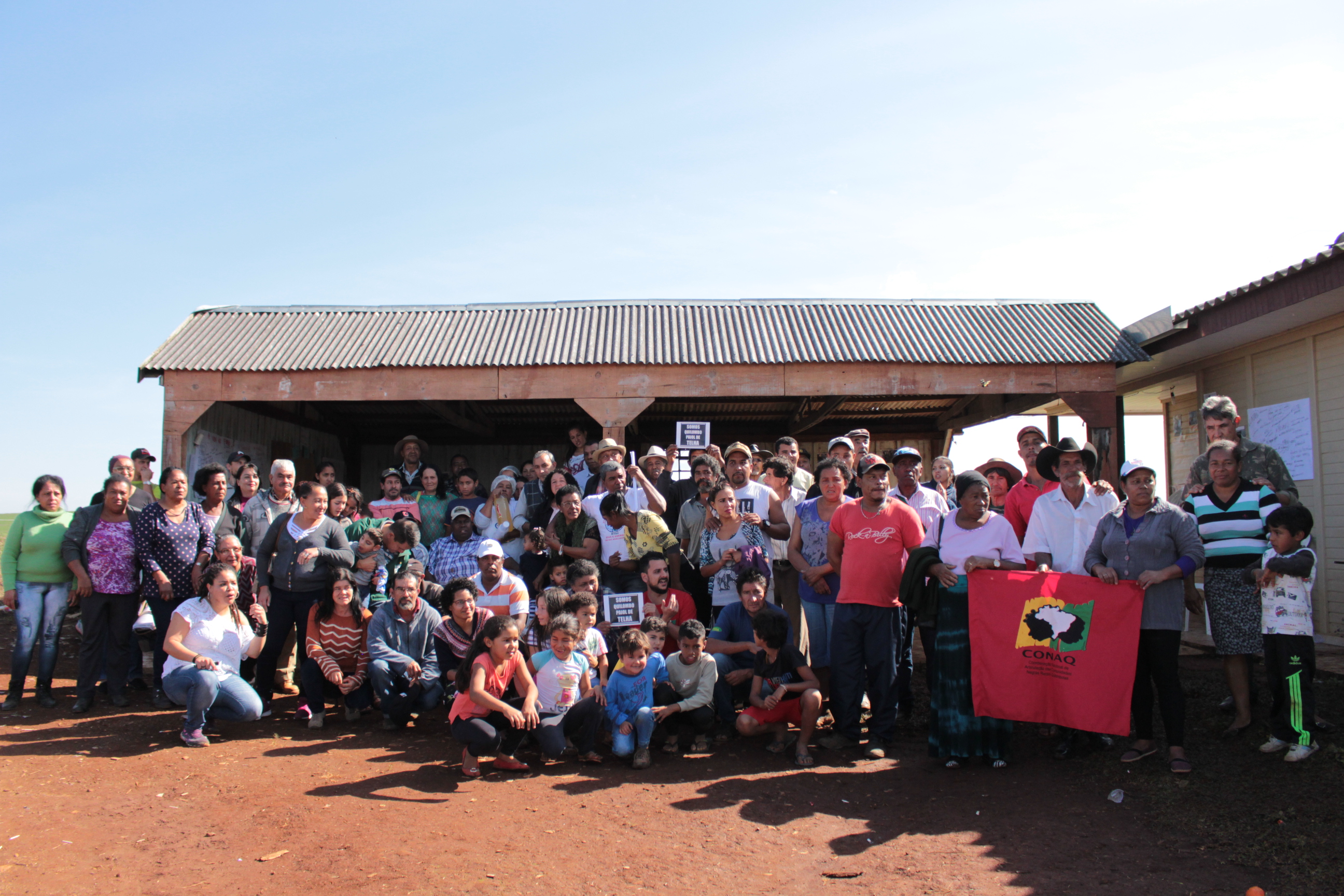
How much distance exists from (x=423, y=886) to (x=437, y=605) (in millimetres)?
3277

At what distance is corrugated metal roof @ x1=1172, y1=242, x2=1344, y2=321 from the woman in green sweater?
10.4 m

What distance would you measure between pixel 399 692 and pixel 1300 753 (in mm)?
5674

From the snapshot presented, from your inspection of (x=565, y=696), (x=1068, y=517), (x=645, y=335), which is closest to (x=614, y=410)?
(x=645, y=335)

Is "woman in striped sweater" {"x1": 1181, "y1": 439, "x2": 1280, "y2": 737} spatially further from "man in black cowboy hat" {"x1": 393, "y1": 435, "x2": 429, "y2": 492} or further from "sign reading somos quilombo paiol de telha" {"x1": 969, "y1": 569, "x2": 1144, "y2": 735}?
"man in black cowboy hat" {"x1": 393, "y1": 435, "x2": 429, "y2": 492}

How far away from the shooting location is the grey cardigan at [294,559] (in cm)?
662

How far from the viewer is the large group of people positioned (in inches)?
206

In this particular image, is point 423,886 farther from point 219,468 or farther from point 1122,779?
point 219,468

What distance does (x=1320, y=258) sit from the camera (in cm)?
704

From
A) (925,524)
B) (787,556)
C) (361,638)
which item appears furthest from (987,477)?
(361,638)

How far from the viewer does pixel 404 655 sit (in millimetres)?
6293

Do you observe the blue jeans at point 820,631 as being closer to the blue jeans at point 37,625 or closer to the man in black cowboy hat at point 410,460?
the man in black cowboy hat at point 410,460

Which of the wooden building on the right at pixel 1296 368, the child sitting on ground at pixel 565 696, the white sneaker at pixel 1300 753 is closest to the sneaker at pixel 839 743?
the child sitting on ground at pixel 565 696

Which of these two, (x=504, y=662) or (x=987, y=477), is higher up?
(x=987, y=477)

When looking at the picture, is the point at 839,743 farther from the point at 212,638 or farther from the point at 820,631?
the point at 212,638
